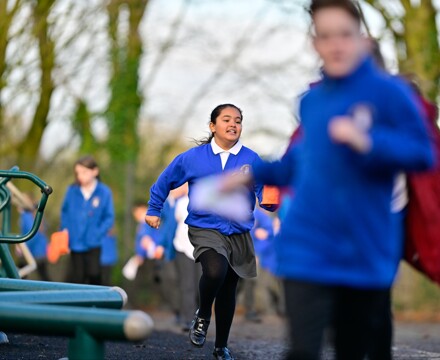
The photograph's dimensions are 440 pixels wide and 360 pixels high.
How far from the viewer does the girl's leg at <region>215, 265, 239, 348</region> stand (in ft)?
26.4

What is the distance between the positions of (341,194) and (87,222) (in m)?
8.96

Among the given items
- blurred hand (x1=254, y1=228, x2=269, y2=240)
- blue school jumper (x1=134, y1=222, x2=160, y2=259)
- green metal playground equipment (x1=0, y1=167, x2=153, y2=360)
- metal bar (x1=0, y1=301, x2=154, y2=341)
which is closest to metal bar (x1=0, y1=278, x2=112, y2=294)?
green metal playground equipment (x1=0, y1=167, x2=153, y2=360)

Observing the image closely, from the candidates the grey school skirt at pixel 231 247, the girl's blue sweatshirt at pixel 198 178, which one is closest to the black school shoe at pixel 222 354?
the grey school skirt at pixel 231 247

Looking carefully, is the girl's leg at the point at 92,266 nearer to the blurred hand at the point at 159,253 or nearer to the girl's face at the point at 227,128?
the blurred hand at the point at 159,253

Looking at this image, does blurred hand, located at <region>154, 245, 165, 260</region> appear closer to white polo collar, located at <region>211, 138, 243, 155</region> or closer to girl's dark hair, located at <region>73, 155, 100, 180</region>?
girl's dark hair, located at <region>73, 155, 100, 180</region>

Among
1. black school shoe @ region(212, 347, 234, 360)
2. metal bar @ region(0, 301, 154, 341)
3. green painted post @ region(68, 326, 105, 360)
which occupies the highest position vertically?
metal bar @ region(0, 301, 154, 341)

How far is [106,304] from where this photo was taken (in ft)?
18.8

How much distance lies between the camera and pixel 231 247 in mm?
8156

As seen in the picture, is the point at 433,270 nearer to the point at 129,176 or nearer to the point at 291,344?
the point at 291,344

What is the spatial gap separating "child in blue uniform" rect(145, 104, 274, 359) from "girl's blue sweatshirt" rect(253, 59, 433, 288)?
12.0ft

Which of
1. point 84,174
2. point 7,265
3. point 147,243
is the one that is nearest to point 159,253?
point 147,243

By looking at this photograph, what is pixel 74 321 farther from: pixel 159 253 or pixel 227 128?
pixel 159 253

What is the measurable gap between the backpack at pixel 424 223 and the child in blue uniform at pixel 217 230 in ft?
9.49

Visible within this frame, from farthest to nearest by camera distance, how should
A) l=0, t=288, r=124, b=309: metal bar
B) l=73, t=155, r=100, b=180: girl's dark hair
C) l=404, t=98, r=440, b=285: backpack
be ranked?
l=73, t=155, r=100, b=180: girl's dark hair → l=0, t=288, r=124, b=309: metal bar → l=404, t=98, r=440, b=285: backpack
